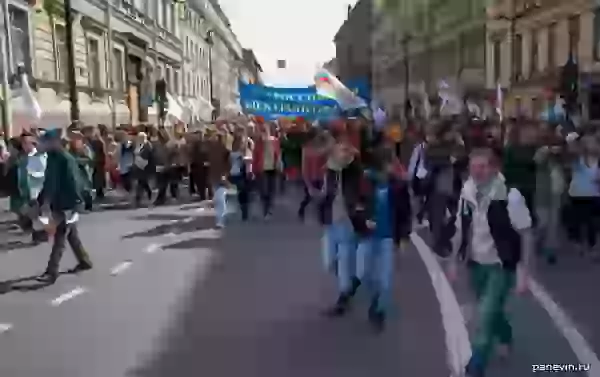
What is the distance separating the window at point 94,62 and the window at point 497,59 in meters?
24.2

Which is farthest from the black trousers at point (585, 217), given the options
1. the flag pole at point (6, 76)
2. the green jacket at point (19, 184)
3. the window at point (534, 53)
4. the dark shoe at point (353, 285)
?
the window at point (534, 53)

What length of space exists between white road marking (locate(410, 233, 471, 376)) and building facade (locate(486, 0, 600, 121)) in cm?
2180

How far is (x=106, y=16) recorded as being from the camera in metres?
30.9

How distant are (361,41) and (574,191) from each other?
327ft

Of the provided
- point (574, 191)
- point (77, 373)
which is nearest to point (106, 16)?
point (574, 191)

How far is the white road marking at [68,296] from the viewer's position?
27.3 feet

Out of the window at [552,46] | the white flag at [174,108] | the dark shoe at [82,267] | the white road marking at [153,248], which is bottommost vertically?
the white road marking at [153,248]

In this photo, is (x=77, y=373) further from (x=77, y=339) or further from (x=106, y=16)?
(x=106, y=16)

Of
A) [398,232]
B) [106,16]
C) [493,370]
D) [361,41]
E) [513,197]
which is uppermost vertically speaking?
[361,41]

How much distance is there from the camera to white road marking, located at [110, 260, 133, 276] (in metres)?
9.97

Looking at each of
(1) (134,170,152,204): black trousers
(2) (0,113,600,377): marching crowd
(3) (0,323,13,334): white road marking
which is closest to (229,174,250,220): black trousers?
(2) (0,113,600,377): marching crowd

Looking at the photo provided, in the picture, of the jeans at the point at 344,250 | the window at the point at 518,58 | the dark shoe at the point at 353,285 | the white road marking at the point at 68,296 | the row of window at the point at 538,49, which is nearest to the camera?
the jeans at the point at 344,250

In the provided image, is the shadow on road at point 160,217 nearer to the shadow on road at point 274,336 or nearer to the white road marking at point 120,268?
the white road marking at point 120,268

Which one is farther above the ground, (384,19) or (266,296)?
(384,19)
